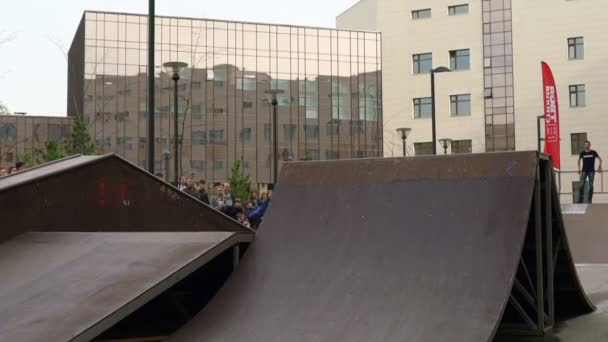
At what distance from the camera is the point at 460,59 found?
163 ft

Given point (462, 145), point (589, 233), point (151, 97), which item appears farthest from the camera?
point (462, 145)

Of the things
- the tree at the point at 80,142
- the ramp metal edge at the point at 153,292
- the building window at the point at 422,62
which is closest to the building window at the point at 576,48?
the building window at the point at 422,62

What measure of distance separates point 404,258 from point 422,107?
4546cm

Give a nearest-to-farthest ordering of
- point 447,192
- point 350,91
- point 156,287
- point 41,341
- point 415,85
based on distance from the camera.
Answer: point 41,341, point 156,287, point 447,192, point 415,85, point 350,91

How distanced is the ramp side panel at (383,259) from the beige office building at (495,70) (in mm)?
39651

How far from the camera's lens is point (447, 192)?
6.20 m

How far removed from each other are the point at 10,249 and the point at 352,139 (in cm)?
6512

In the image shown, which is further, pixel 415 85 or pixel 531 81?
pixel 415 85

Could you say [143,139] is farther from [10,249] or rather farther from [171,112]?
[10,249]

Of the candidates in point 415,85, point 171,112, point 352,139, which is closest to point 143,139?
point 171,112

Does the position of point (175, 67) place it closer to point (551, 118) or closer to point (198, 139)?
point (551, 118)

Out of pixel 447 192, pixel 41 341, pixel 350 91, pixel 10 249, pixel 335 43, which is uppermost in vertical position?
pixel 335 43

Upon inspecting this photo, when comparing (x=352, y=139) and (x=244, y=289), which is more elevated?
(x=352, y=139)

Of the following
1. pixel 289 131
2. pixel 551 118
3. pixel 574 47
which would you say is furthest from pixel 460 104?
pixel 289 131
